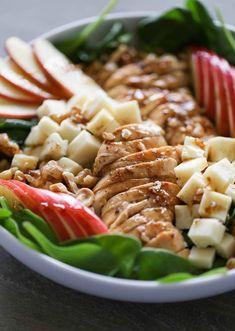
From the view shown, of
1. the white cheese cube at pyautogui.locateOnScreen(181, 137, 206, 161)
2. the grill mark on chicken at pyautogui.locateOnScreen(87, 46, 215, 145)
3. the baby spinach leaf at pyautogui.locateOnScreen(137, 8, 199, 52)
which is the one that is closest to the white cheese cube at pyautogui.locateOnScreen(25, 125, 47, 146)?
the grill mark on chicken at pyautogui.locateOnScreen(87, 46, 215, 145)

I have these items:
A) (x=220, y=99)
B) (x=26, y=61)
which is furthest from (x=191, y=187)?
(x=26, y=61)

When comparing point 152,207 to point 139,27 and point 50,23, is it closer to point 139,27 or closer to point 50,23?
point 139,27

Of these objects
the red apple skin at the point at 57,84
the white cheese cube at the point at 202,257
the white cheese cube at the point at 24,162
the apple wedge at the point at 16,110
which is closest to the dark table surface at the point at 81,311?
the white cheese cube at the point at 202,257

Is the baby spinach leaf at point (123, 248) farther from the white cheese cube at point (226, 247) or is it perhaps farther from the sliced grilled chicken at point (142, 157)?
the sliced grilled chicken at point (142, 157)

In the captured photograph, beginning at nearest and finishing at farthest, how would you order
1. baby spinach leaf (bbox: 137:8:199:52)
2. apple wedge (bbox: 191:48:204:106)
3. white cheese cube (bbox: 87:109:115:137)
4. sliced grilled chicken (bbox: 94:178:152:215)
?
1. sliced grilled chicken (bbox: 94:178:152:215)
2. white cheese cube (bbox: 87:109:115:137)
3. apple wedge (bbox: 191:48:204:106)
4. baby spinach leaf (bbox: 137:8:199:52)

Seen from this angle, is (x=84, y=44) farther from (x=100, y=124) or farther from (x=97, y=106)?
(x=100, y=124)

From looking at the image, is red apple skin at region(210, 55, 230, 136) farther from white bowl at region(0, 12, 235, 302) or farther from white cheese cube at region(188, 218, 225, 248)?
white bowl at region(0, 12, 235, 302)

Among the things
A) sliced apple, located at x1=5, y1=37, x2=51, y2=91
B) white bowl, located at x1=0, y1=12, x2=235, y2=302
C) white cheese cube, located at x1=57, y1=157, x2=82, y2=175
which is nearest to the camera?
white bowl, located at x1=0, y1=12, x2=235, y2=302
